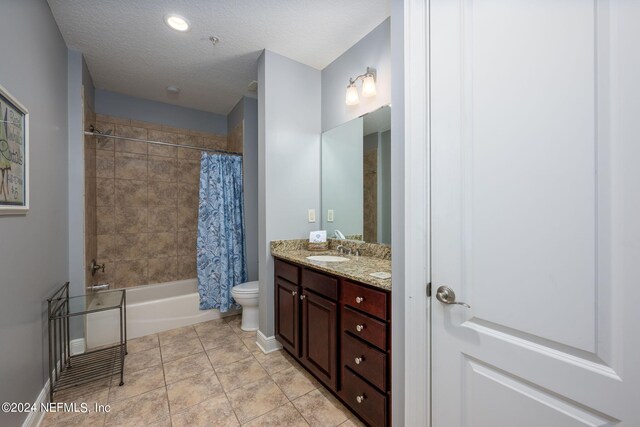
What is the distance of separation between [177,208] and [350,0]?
9.87 feet

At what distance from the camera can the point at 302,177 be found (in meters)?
2.38

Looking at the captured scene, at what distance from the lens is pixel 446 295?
974 millimetres

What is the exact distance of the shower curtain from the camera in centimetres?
283

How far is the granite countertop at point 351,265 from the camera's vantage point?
4.28ft

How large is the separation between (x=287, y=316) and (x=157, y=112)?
9.91ft

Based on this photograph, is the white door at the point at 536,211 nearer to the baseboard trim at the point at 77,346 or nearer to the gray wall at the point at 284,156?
the gray wall at the point at 284,156

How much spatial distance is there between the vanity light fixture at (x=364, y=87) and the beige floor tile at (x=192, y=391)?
90.7 inches

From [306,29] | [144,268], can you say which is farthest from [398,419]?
[144,268]

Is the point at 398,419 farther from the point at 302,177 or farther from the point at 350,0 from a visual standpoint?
the point at 350,0

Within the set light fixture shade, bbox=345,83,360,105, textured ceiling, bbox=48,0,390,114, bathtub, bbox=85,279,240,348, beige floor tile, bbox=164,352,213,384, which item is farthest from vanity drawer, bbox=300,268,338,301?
textured ceiling, bbox=48,0,390,114

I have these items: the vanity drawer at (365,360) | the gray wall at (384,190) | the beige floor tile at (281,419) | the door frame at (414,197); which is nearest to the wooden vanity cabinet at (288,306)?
the beige floor tile at (281,419)

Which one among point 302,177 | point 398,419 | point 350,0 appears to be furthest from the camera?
point 302,177

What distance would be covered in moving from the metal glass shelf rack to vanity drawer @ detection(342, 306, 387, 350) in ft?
5.40


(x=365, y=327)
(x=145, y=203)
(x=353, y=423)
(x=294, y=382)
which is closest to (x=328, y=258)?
(x=365, y=327)
